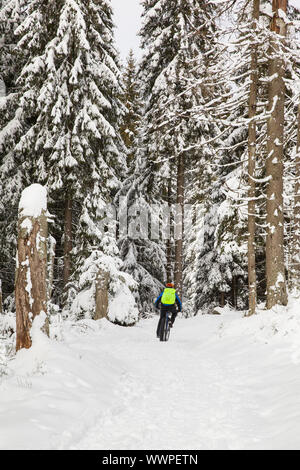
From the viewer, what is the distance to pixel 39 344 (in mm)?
6004

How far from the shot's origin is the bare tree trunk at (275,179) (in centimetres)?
1012

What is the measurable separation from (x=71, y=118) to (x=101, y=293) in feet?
21.5

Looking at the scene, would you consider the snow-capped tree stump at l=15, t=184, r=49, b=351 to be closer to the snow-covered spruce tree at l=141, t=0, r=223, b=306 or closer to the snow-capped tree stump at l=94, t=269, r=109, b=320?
the snow-capped tree stump at l=94, t=269, r=109, b=320

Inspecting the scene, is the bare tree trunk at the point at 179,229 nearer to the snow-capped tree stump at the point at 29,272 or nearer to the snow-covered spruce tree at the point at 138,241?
the snow-covered spruce tree at the point at 138,241

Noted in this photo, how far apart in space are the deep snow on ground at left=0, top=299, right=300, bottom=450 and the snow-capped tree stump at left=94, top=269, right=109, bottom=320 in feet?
14.0

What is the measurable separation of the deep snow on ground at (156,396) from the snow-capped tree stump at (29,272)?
0.31m

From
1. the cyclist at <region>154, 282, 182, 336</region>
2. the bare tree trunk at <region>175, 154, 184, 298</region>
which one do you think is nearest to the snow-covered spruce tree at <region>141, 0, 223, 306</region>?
the bare tree trunk at <region>175, 154, 184, 298</region>

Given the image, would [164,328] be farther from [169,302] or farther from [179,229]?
[179,229]

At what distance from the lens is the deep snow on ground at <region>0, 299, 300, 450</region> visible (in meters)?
3.63

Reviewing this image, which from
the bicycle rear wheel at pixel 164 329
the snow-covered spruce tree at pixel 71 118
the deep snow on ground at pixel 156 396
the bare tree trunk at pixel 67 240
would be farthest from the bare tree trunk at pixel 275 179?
the bare tree trunk at pixel 67 240

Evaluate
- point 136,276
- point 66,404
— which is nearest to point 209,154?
point 136,276

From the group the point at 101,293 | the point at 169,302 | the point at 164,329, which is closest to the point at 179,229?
the point at 101,293
